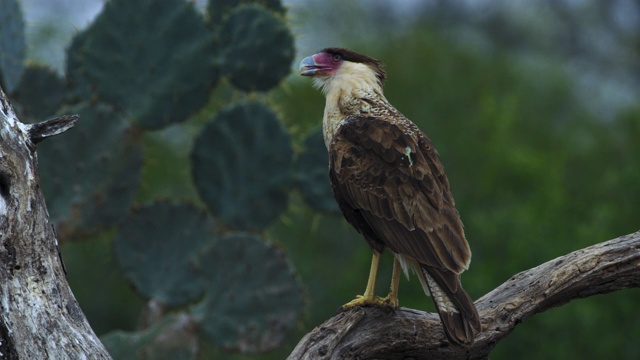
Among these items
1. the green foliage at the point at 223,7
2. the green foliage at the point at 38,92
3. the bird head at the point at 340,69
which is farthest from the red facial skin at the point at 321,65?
the green foliage at the point at 38,92

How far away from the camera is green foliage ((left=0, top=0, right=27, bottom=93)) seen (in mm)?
6590

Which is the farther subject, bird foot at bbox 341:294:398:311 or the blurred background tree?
the blurred background tree

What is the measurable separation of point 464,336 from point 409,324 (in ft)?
1.33

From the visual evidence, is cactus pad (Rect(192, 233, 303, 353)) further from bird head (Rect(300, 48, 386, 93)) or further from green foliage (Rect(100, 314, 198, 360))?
bird head (Rect(300, 48, 386, 93))

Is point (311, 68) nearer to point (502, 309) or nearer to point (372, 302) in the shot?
point (372, 302)

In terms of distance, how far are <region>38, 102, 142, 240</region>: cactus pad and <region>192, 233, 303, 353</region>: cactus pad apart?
2.24 feet

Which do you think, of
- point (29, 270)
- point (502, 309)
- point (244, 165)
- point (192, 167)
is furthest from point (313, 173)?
point (29, 270)

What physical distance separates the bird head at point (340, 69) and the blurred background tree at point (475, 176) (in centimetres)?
154

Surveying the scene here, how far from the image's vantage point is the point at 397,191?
15.6 feet

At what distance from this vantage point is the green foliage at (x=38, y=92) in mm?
7043

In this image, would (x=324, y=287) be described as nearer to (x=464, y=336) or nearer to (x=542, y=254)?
(x=542, y=254)

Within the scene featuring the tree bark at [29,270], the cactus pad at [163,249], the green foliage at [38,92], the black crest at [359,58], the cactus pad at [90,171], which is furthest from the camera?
the green foliage at [38,92]

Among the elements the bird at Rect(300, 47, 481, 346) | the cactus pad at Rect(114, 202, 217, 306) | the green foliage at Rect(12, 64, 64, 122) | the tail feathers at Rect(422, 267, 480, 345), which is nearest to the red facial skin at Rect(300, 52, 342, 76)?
the bird at Rect(300, 47, 481, 346)

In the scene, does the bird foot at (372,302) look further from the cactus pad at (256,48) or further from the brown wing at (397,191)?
the cactus pad at (256,48)
